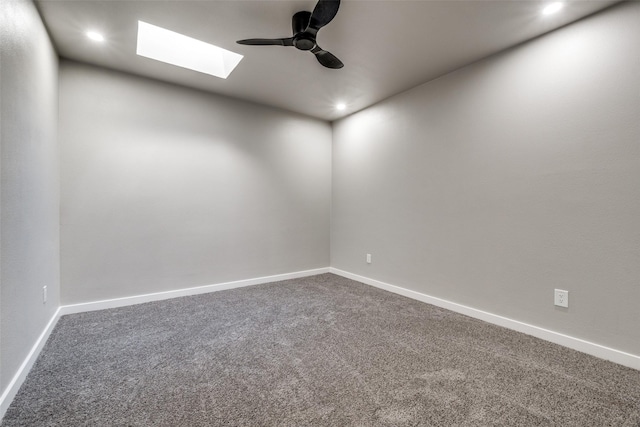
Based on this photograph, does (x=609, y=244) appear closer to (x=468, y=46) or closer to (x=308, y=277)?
(x=468, y=46)

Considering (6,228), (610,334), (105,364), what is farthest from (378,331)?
(6,228)

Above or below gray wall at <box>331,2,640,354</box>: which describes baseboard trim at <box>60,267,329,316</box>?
below

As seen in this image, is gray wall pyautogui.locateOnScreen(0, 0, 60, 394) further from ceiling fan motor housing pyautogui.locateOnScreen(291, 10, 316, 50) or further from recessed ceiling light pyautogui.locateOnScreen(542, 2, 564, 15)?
recessed ceiling light pyautogui.locateOnScreen(542, 2, 564, 15)

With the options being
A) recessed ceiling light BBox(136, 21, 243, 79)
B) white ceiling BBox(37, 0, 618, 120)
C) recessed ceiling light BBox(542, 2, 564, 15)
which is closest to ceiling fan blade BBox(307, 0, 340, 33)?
white ceiling BBox(37, 0, 618, 120)

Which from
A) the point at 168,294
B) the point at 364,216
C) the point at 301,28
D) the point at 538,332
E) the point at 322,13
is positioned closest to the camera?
the point at 322,13

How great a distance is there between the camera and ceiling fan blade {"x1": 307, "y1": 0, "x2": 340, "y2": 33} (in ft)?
5.42

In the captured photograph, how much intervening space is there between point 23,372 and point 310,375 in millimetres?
1661

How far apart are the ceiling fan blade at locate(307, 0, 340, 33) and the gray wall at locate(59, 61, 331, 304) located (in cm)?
202

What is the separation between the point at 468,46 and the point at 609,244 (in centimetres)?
186

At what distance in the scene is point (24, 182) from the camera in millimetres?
1704

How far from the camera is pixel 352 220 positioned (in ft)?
13.4

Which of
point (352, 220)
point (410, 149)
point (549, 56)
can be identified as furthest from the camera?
point (352, 220)

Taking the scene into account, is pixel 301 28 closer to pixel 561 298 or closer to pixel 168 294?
pixel 561 298

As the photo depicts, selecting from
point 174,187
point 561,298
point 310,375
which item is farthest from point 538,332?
point 174,187
